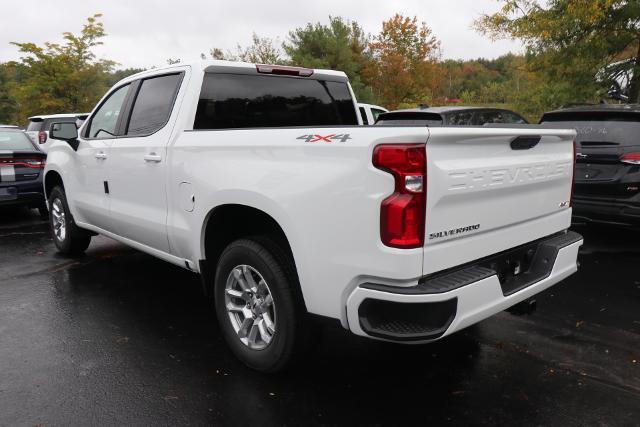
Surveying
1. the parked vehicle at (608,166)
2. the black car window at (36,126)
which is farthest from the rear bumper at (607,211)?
the black car window at (36,126)

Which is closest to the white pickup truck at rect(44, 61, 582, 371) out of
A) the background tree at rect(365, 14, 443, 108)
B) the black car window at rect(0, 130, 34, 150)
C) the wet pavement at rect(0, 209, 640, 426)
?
the wet pavement at rect(0, 209, 640, 426)

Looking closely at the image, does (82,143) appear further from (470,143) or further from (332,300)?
(470,143)

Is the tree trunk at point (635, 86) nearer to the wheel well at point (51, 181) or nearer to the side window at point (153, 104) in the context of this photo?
the side window at point (153, 104)

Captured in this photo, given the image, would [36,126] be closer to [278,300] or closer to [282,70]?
[282,70]

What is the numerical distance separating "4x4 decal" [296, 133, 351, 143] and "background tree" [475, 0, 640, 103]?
32.4ft

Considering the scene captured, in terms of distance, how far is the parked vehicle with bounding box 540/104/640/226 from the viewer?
5297mm

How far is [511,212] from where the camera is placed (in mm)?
2865

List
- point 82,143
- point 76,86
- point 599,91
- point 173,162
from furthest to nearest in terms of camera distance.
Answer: point 76,86 < point 599,91 < point 82,143 < point 173,162

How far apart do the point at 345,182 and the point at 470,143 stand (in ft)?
2.16

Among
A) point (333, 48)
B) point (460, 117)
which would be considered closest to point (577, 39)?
point (460, 117)

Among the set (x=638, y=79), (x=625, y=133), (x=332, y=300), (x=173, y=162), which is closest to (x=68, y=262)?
(x=173, y=162)

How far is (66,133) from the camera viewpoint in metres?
5.07

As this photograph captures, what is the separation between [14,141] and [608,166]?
8.81 meters

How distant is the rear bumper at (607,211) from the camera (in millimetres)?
5285
